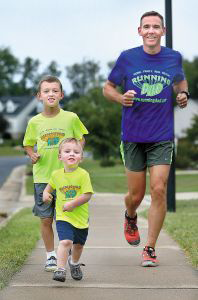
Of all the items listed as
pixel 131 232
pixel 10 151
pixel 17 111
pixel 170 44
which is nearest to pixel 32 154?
pixel 131 232

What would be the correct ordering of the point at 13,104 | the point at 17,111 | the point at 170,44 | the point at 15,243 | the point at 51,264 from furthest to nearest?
1. the point at 13,104
2. the point at 17,111
3. the point at 170,44
4. the point at 15,243
5. the point at 51,264

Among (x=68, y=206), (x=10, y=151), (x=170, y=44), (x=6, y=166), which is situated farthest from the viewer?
(x=10, y=151)

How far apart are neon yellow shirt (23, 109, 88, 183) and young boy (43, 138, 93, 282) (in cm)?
44

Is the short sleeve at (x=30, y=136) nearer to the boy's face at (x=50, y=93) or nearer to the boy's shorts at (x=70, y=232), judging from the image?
the boy's face at (x=50, y=93)

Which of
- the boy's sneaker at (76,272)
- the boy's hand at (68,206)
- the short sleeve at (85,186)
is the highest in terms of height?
the short sleeve at (85,186)

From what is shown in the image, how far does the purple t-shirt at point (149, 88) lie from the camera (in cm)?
693

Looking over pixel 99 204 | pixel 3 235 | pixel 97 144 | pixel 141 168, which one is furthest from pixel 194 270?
pixel 97 144

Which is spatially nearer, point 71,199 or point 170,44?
point 71,199

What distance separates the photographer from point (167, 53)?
709 cm

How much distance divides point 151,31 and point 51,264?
2.31 metres

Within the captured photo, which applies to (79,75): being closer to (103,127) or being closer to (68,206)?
(103,127)

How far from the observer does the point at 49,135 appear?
6.76 metres

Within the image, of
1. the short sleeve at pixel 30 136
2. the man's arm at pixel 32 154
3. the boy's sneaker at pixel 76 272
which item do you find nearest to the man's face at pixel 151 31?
the short sleeve at pixel 30 136

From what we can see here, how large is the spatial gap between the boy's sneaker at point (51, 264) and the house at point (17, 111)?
3985 inches
